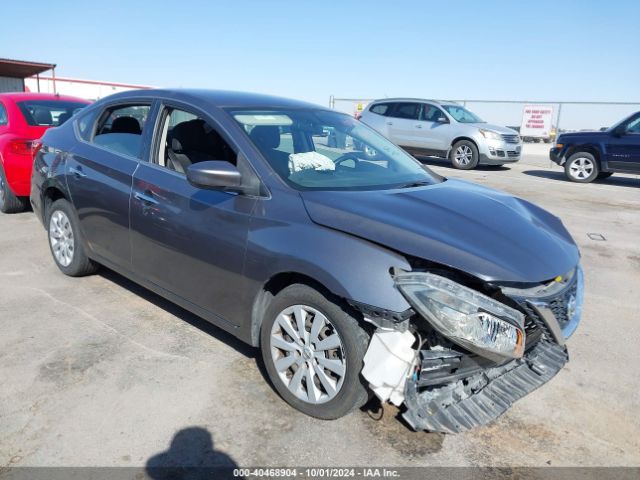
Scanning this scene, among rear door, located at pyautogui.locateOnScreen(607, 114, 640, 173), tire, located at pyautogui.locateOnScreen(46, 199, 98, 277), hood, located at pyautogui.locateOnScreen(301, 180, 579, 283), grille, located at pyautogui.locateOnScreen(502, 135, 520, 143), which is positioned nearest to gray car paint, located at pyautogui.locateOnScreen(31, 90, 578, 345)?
hood, located at pyautogui.locateOnScreen(301, 180, 579, 283)

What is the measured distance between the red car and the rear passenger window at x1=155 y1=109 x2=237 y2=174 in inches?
135

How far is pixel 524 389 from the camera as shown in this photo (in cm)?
279

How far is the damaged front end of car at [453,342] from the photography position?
2436mm

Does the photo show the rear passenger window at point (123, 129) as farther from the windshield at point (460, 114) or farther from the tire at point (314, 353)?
the windshield at point (460, 114)

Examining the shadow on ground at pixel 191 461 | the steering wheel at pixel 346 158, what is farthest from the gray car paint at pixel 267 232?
the shadow on ground at pixel 191 461

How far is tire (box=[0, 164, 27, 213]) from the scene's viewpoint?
6.89 m

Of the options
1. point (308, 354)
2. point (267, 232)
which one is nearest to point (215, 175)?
point (267, 232)

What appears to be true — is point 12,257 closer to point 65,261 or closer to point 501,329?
point 65,261

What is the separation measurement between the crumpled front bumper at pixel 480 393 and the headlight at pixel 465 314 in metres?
0.26

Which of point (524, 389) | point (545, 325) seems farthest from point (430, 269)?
point (524, 389)

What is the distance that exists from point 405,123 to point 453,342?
526 inches

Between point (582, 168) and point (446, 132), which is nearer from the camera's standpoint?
point (582, 168)

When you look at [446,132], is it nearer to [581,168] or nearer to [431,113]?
[431,113]

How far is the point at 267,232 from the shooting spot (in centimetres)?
294
